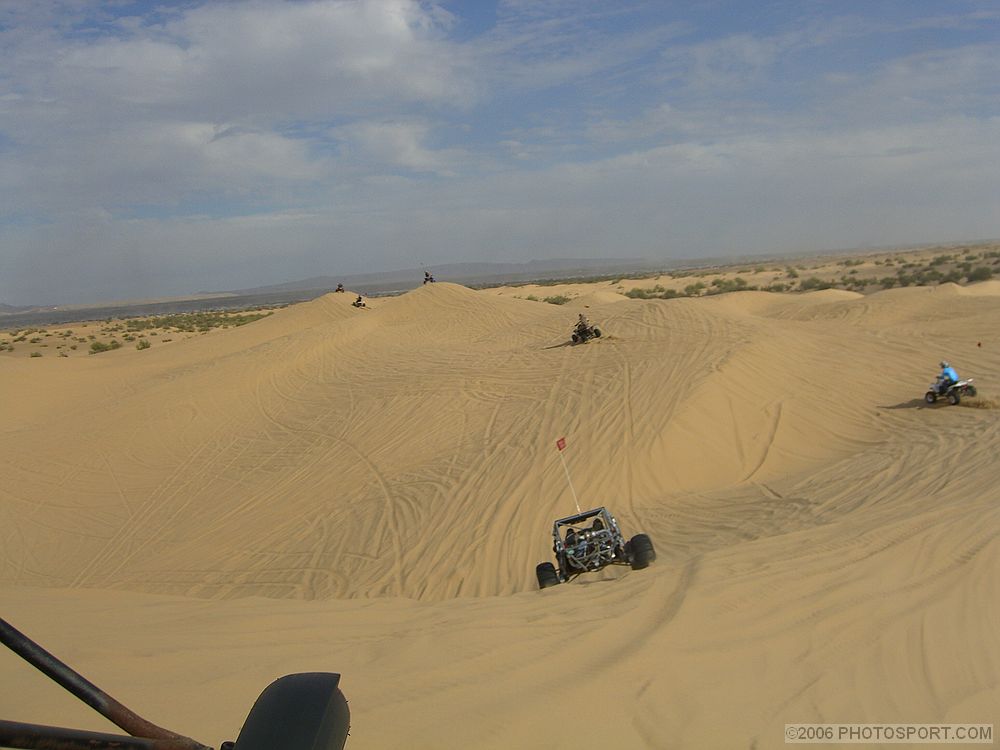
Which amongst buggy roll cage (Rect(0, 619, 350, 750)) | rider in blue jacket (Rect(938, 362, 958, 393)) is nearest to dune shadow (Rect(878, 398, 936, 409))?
rider in blue jacket (Rect(938, 362, 958, 393))

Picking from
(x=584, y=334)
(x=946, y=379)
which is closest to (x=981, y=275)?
(x=946, y=379)

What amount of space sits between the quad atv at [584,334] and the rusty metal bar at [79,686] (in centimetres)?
1679

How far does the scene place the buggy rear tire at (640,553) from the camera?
23.5 feet

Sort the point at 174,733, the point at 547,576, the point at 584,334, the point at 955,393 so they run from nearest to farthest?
1. the point at 174,733
2. the point at 547,576
3. the point at 955,393
4. the point at 584,334

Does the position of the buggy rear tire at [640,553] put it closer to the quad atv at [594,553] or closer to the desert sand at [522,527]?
the quad atv at [594,553]

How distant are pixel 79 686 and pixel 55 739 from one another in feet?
0.69

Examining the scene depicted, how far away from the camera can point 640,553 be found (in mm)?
7176

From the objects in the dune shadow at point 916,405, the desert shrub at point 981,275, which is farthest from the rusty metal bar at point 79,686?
the desert shrub at point 981,275

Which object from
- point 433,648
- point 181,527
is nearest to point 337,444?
point 181,527

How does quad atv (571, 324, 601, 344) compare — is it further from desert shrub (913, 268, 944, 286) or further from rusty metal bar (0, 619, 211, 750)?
desert shrub (913, 268, 944, 286)

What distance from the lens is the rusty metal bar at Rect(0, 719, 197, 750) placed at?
4.80 ft

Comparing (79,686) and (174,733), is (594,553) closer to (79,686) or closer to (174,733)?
(174,733)

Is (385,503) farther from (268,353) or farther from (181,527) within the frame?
(268,353)

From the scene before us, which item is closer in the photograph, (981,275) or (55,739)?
(55,739)
